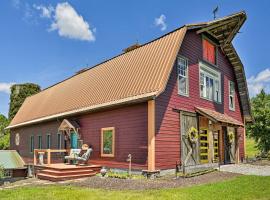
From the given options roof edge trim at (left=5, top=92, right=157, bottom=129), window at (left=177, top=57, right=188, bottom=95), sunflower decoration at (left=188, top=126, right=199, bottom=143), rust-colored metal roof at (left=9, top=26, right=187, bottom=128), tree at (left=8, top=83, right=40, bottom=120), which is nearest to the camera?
roof edge trim at (left=5, top=92, right=157, bottom=129)

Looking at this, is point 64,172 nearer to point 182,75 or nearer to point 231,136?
point 182,75

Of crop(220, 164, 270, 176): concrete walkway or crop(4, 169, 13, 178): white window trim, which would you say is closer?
crop(220, 164, 270, 176): concrete walkway

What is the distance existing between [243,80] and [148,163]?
38.0ft

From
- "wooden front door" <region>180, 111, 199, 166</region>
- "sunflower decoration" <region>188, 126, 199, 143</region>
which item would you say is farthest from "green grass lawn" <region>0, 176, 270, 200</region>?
"sunflower decoration" <region>188, 126, 199, 143</region>

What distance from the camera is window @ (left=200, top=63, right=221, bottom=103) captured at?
18.1 meters

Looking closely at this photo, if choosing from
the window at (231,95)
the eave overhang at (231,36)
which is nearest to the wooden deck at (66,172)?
the eave overhang at (231,36)

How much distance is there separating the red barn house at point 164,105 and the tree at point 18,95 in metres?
19.7

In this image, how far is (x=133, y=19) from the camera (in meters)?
17.8

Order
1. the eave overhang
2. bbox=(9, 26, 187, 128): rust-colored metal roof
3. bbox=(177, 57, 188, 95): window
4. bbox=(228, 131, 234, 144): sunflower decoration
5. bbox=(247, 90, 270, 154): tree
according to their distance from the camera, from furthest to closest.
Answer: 1. bbox=(247, 90, 270, 154): tree
2. bbox=(228, 131, 234, 144): sunflower decoration
3. the eave overhang
4. bbox=(177, 57, 188, 95): window
5. bbox=(9, 26, 187, 128): rust-colored metal roof

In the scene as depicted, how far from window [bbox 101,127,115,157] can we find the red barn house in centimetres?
5

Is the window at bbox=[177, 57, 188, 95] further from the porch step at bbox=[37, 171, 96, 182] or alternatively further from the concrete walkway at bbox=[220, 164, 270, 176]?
the porch step at bbox=[37, 171, 96, 182]

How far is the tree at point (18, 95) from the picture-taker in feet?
135

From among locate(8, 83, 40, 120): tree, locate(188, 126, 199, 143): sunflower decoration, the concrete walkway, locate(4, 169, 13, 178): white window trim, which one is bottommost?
locate(4, 169, 13, 178): white window trim

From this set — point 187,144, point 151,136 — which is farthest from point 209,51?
point 151,136
